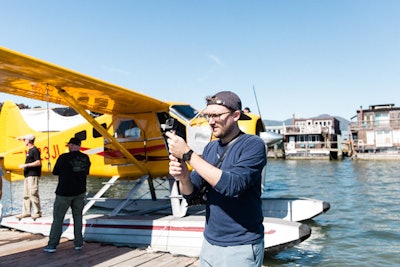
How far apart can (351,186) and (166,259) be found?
13771 millimetres

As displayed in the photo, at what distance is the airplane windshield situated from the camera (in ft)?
25.0

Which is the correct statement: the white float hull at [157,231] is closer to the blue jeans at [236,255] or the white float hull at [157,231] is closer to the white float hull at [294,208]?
the white float hull at [294,208]

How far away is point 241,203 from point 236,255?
0.28m

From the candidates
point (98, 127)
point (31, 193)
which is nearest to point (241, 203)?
point (98, 127)

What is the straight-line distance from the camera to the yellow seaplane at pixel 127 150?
19.3 feet

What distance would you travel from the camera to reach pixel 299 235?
5848mm

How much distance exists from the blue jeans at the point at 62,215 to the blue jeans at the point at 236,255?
4060 millimetres

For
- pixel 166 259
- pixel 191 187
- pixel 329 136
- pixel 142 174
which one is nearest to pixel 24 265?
pixel 166 259

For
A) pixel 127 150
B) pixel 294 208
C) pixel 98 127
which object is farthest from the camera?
pixel 294 208

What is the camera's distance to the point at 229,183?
5.92 feet

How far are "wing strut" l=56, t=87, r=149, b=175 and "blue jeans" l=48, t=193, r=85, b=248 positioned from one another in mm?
1667

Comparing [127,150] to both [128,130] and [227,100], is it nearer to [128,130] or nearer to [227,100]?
[128,130]

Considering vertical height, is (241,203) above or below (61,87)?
below

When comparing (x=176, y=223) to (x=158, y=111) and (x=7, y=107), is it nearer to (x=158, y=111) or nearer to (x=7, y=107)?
(x=158, y=111)
